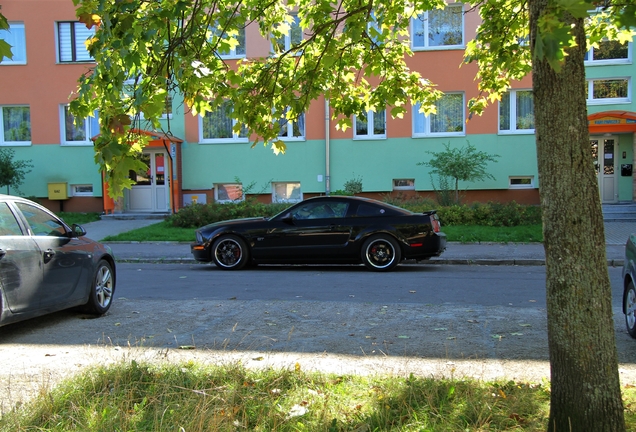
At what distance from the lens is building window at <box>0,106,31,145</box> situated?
23.5 metres

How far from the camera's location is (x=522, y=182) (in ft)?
71.6

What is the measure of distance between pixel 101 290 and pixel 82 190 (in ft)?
57.0

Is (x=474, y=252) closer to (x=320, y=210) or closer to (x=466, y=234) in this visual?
(x=466, y=234)

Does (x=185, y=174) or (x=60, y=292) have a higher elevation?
(x=185, y=174)

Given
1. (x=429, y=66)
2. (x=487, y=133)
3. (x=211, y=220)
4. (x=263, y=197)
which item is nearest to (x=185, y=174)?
(x=263, y=197)

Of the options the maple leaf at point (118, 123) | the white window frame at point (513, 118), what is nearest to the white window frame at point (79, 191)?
the white window frame at point (513, 118)

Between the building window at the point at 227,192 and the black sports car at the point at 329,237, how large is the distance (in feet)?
34.3

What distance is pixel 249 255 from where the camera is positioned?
12.1 m

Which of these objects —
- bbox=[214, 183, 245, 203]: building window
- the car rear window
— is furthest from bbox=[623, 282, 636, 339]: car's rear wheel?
bbox=[214, 183, 245, 203]: building window

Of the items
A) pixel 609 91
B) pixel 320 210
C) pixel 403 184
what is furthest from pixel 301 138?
pixel 609 91

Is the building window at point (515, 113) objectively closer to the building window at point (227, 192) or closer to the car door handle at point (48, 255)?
the building window at point (227, 192)

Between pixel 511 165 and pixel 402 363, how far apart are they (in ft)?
58.5

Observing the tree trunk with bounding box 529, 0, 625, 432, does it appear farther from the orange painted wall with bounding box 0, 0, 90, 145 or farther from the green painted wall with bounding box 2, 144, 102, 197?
the orange painted wall with bounding box 0, 0, 90, 145

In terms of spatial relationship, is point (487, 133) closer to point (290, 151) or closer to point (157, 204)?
point (290, 151)
